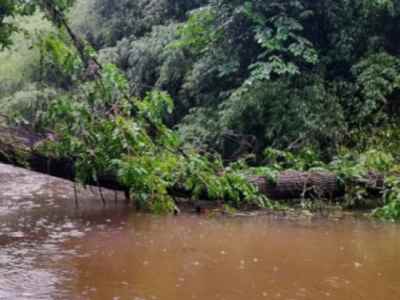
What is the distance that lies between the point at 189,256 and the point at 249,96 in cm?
590

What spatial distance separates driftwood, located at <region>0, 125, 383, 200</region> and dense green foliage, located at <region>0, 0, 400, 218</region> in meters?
0.24

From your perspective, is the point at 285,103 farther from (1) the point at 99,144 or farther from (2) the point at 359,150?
(1) the point at 99,144

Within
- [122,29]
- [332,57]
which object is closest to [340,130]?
[332,57]

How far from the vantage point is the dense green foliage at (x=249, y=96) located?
23.7 feet

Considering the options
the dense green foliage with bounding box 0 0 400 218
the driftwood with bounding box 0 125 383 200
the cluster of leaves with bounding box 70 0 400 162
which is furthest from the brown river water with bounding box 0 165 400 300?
the cluster of leaves with bounding box 70 0 400 162

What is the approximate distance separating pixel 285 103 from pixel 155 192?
538cm

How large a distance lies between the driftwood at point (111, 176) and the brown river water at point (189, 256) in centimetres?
48

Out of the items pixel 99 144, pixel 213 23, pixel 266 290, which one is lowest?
pixel 266 290

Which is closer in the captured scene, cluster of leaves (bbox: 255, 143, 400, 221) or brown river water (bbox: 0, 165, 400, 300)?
brown river water (bbox: 0, 165, 400, 300)

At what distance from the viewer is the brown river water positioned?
193 inches

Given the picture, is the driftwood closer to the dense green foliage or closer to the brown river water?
the dense green foliage

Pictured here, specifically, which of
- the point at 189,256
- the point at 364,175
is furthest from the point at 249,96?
the point at 189,256

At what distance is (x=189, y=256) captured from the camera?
6051mm

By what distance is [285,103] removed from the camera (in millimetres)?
11281
